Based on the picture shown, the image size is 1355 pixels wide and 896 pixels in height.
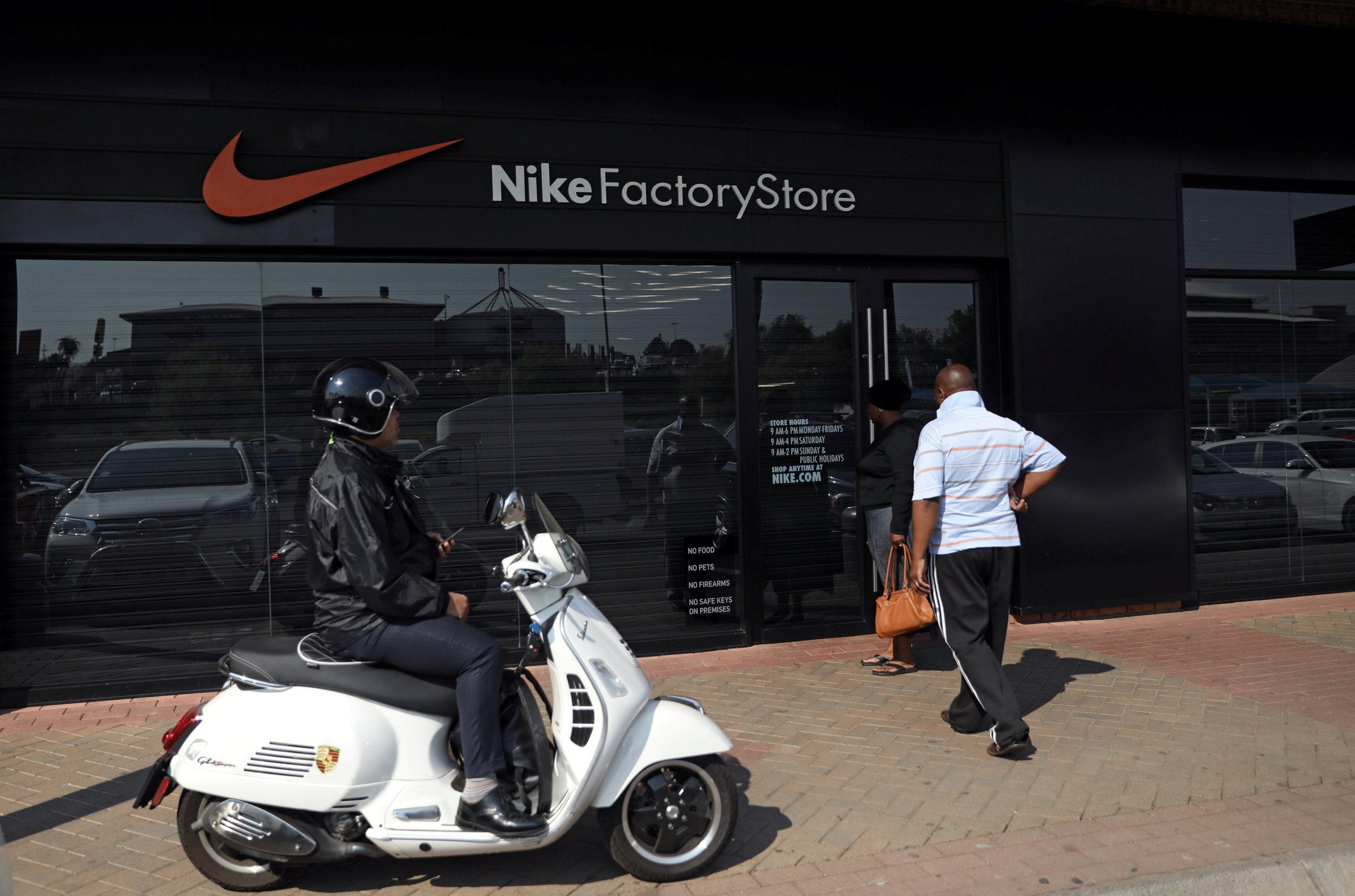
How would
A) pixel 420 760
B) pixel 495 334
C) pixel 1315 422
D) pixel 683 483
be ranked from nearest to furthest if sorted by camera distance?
pixel 420 760 → pixel 495 334 → pixel 683 483 → pixel 1315 422

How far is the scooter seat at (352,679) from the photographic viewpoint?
12.1ft

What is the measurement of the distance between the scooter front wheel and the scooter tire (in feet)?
4.12

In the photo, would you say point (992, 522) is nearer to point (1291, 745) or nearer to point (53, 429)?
point (1291, 745)

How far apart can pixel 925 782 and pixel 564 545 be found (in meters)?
2.20

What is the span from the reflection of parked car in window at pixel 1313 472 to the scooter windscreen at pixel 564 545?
24.9ft

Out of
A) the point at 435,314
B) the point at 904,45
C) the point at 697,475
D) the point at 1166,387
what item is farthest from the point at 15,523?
the point at 1166,387

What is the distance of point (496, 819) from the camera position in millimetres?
3611

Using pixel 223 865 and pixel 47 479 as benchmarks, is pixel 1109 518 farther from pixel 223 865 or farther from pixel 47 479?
pixel 47 479

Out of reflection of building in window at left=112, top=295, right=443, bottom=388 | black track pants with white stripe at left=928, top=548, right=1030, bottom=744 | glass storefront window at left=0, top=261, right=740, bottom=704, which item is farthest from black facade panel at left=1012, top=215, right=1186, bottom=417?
reflection of building in window at left=112, top=295, right=443, bottom=388

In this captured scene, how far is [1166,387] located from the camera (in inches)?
338

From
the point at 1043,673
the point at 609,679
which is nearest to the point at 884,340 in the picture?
the point at 1043,673

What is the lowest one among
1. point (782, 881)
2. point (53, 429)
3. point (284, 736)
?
point (782, 881)

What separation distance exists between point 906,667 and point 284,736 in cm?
439

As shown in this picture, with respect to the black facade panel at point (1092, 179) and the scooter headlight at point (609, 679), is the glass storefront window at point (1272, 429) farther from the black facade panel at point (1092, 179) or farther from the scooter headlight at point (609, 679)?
the scooter headlight at point (609, 679)
